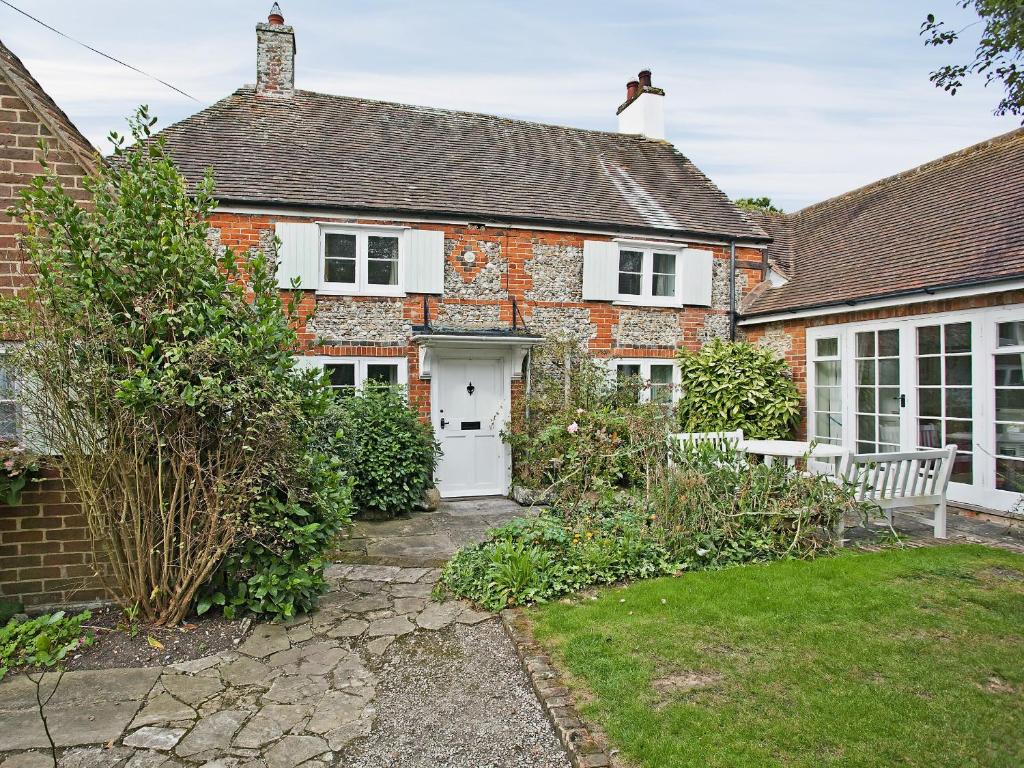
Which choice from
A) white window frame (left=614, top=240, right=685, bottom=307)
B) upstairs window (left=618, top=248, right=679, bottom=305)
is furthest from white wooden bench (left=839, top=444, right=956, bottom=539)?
upstairs window (left=618, top=248, right=679, bottom=305)

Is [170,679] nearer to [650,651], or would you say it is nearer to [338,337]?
[650,651]

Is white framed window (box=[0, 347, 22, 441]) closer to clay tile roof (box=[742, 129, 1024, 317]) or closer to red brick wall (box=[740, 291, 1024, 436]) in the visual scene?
clay tile roof (box=[742, 129, 1024, 317])

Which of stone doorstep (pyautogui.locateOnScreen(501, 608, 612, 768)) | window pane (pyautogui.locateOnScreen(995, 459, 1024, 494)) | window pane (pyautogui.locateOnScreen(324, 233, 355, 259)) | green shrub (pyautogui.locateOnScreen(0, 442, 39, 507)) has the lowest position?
stone doorstep (pyautogui.locateOnScreen(501, 608, 612, 768))

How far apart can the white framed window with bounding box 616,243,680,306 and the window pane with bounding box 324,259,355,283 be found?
16.0ft

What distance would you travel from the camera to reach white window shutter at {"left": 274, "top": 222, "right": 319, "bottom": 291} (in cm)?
969

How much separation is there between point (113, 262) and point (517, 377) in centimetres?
688

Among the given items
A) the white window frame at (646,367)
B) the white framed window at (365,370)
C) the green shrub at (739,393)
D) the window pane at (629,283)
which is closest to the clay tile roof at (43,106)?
the white framed window at (365,370)

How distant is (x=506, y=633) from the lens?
15.6ft

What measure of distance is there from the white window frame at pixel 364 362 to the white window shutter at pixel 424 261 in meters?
1.20

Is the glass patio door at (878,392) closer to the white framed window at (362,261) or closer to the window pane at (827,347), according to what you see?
the window pane at (827,347)

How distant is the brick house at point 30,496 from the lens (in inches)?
199

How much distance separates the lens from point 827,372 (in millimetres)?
10781

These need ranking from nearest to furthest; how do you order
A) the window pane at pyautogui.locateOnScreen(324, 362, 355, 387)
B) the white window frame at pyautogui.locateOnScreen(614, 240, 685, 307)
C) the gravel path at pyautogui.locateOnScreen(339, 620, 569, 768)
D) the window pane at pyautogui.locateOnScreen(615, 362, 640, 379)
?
the gravel path at pyautogui.locateOnScreen(339, 620, 569, 768) < the window pane at pyautogui.locateOnScreen(324, 362, 355, 387) < the window pane at pyautogui.locateOnScreen(615, 362, 640, 379) < the white window frame at pyautogui.locateOnScreen(614, 240, 685, 307)

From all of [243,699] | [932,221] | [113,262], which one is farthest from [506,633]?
[932,221]
